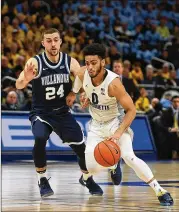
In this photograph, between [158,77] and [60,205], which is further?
[158,77]

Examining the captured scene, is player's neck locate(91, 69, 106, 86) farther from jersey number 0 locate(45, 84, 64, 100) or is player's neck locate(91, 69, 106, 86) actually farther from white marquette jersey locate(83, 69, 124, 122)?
jersey number 0 locate(45, 84, 64, 100)

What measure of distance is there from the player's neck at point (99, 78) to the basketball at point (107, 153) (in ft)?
2.60

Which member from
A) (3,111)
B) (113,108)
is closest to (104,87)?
(113,108)

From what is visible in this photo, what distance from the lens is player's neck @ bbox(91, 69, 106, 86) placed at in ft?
28.4

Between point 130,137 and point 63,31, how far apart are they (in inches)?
513

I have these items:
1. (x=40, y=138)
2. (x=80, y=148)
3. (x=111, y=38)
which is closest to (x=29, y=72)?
(x=40, y=138)

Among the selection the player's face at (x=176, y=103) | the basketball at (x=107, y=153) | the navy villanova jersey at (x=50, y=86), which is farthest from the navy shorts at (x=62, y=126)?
the player's face at (x=176, y=103)

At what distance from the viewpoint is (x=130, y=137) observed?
28.5 ft

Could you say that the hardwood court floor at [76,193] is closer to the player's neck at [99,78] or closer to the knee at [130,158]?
the knee at [130,158]

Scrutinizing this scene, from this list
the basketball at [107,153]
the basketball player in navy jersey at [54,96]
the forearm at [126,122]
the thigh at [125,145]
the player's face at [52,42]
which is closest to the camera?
the basketball at [107,153]

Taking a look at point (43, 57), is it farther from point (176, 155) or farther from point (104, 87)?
point (176, 155)

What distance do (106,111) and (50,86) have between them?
2.81 feet

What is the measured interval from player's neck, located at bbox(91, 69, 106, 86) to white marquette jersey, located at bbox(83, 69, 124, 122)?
1.7 inches

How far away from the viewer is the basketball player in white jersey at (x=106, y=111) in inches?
327
